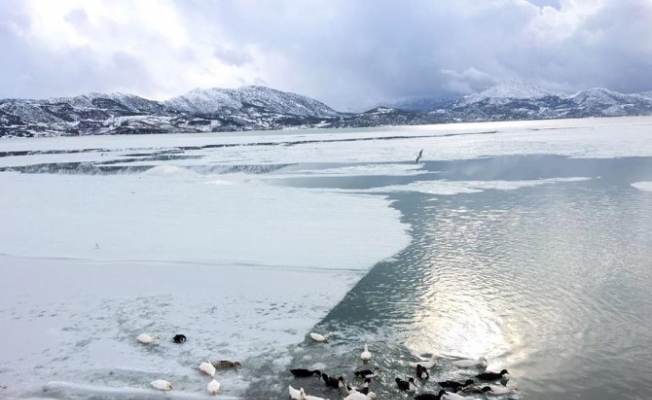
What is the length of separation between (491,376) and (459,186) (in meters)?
16.6

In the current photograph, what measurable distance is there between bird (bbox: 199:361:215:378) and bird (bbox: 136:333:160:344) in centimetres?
127

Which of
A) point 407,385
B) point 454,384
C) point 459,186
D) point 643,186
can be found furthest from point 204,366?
point 643,186

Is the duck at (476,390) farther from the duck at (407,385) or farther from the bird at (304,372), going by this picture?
the bird at (304,372)

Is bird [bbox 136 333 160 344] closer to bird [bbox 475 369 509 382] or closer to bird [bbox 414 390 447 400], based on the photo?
bird [bbox 414 390 447 400]

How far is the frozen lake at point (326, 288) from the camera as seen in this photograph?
6.77 metres

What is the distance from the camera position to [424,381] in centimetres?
638

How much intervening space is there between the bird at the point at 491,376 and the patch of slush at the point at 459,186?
14.2m

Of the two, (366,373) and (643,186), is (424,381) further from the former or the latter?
(643,186)

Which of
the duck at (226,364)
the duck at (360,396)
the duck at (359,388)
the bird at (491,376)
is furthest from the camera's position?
the duck at (226,364)

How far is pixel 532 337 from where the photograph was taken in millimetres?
7527

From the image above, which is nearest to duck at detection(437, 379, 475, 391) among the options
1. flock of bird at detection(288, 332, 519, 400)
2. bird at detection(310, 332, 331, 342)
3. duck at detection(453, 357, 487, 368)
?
flock of bird at detection(288, 332, 519, 400)

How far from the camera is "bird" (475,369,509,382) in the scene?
6.42m

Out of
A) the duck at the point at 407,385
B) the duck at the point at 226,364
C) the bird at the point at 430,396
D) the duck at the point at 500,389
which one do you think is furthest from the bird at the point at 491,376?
the duck at the point at 226,364

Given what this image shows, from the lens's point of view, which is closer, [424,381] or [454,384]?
[454,384]
